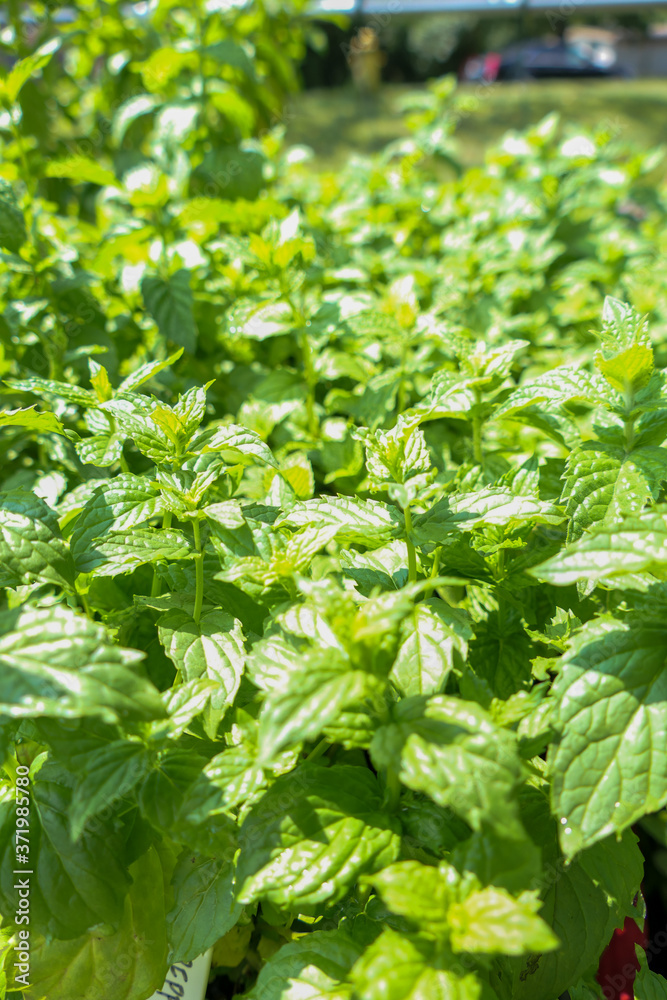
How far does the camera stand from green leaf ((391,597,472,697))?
115 cm

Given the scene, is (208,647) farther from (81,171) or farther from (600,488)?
(81,171)

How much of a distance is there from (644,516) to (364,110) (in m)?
10.3

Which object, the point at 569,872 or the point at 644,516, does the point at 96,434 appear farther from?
the point at 569,872

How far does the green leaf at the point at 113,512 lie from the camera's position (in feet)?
4.40

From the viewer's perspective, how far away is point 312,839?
1068mm

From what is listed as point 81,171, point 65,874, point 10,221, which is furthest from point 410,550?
point 81,171

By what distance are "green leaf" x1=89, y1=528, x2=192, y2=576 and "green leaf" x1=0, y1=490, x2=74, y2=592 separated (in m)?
0.06

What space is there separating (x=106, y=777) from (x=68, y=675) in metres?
0.21

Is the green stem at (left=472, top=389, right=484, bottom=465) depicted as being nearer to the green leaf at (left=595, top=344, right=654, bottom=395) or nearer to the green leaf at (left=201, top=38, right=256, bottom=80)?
the green leaf at (left=595, top=344, right=654, bottom=395)

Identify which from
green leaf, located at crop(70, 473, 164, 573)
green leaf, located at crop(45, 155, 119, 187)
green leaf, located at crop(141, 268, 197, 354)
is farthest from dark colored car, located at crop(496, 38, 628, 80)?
green leaf, located at crop(70, 473, 164, 573)

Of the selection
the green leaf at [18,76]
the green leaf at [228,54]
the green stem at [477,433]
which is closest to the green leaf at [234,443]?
the green stem at [477,433]

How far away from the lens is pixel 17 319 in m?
2.01

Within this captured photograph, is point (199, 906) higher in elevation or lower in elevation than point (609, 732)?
lower

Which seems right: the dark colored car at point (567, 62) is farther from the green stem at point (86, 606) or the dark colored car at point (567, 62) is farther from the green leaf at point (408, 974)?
the green leaf at point (408, 974)
